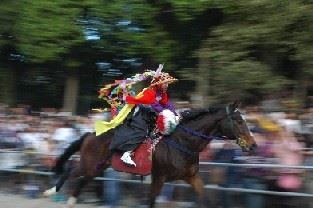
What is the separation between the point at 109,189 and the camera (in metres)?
11.3

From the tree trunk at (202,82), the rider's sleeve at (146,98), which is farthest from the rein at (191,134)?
the tree trunk at (202,82)

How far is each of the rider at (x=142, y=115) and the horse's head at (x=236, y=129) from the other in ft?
3.02

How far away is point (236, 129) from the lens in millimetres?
9102

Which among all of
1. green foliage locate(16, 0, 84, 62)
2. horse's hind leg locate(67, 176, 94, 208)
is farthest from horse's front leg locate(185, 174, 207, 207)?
green foliage locate(16, 0, 84, 62)

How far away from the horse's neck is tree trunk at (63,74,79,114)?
548 inches

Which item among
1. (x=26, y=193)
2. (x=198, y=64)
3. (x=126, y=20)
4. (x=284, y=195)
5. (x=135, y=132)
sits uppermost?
(x=126, y=20)

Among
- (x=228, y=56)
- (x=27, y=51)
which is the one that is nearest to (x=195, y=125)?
(x=228, y=56)

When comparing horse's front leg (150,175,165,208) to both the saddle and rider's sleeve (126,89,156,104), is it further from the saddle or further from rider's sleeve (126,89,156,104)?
rider's sleeve (126,89,156,104)

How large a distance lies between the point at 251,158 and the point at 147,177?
7.05 ft

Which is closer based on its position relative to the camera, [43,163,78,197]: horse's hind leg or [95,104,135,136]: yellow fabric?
[95,104,135,136]: yellow fabric

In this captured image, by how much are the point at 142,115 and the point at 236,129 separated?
1.68 meters

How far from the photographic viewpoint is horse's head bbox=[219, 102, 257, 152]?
8906mm

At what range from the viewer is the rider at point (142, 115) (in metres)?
9.77

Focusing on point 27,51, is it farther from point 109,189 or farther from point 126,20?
point 109,189
